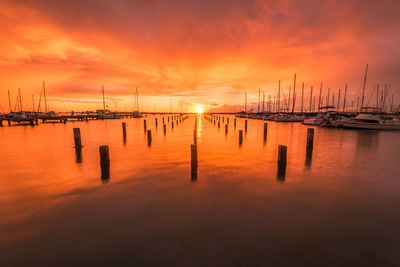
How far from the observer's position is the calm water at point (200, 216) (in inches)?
197

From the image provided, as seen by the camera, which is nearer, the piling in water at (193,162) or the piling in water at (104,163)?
the piling in water at (193,162)

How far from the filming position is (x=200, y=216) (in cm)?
676

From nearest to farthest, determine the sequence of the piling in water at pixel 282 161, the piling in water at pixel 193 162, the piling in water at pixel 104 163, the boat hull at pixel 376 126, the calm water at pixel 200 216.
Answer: the calm water at pixel 200 216
the piling in water at pixel 193 162
the piling in water at pixel 282 161
the piling in water at pixel 104 163
the boat hull at pixel 376 126

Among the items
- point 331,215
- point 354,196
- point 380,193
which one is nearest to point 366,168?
point 380,193

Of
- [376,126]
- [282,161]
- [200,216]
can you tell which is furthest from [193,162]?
[376,126]

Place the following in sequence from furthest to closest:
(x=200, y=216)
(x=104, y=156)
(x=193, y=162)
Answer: (x=104, y=156)
(x=193, y=162)
(x=200, y=216)

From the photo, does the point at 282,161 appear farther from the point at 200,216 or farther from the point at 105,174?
the point at 105,174

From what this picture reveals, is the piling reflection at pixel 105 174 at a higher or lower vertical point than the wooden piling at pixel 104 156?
lower

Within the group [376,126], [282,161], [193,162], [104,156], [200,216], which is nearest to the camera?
[200,216]

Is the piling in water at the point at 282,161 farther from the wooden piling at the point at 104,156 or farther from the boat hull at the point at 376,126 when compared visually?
the boat hull at the point at 376,126

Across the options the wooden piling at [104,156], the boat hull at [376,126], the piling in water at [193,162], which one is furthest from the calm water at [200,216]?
the boat hull at [376,126]

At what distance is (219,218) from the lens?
21.7 ft

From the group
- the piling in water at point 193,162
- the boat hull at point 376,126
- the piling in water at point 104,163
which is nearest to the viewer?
the piling in water at point 193,162

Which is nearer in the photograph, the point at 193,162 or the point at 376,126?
the point at 193,162
